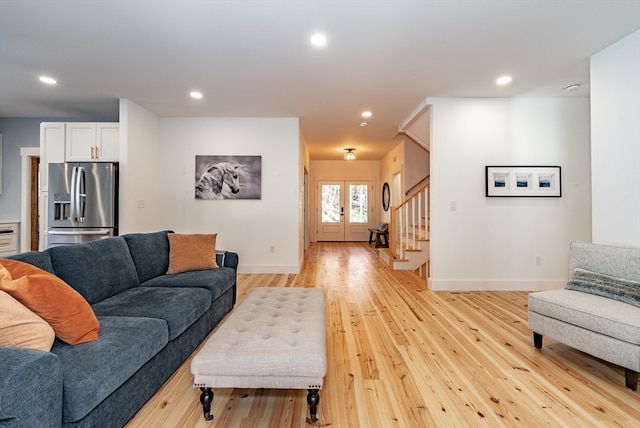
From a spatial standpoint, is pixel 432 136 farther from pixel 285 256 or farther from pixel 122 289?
pixel 122 289

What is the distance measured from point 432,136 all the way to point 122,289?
4.04 meters

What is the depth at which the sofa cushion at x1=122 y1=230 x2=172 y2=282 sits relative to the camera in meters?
2.78

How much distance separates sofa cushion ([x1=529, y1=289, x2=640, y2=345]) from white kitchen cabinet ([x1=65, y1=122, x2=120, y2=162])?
5.35 meters

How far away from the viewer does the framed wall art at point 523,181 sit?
421cm

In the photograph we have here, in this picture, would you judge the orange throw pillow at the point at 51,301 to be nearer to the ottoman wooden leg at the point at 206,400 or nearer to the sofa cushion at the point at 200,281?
the ottoman wooden leg at the point at 206,400

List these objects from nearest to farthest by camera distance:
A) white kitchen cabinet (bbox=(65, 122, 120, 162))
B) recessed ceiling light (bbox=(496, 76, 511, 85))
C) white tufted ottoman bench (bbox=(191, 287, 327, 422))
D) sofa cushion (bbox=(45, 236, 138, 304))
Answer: white tufted ottoman bench (bbox=(191, 287, 327, 422)), sofa cushion (bbox=(45, 236, 138, 304)), recessed ceiling light (bbox=(496, 76, 511, 85)), white kitchen cabinet (bbox=(65, 122, 120, 162))

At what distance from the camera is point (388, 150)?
8.24m

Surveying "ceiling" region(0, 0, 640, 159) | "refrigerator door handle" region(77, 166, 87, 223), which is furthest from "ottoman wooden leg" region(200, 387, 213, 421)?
"refrigerator door handle" region(77, 166, 87, 223)

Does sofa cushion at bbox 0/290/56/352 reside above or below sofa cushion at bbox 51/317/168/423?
above

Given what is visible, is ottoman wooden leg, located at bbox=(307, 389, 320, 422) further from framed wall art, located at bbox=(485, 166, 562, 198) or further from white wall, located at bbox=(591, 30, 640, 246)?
framed wall art, located at bbox=(485, 166, 562, 198)

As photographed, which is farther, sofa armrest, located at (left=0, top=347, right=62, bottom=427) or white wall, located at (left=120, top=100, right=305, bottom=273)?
white wall, located at (left=120, top=100, right=305, bottom=273)

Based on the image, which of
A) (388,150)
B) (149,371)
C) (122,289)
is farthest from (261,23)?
(388,150)

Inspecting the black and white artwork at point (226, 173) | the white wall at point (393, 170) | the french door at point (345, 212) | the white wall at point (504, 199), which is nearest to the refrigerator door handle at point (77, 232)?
the black and white artwork at point (226, 173)

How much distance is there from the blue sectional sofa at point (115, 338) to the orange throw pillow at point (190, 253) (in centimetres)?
9
